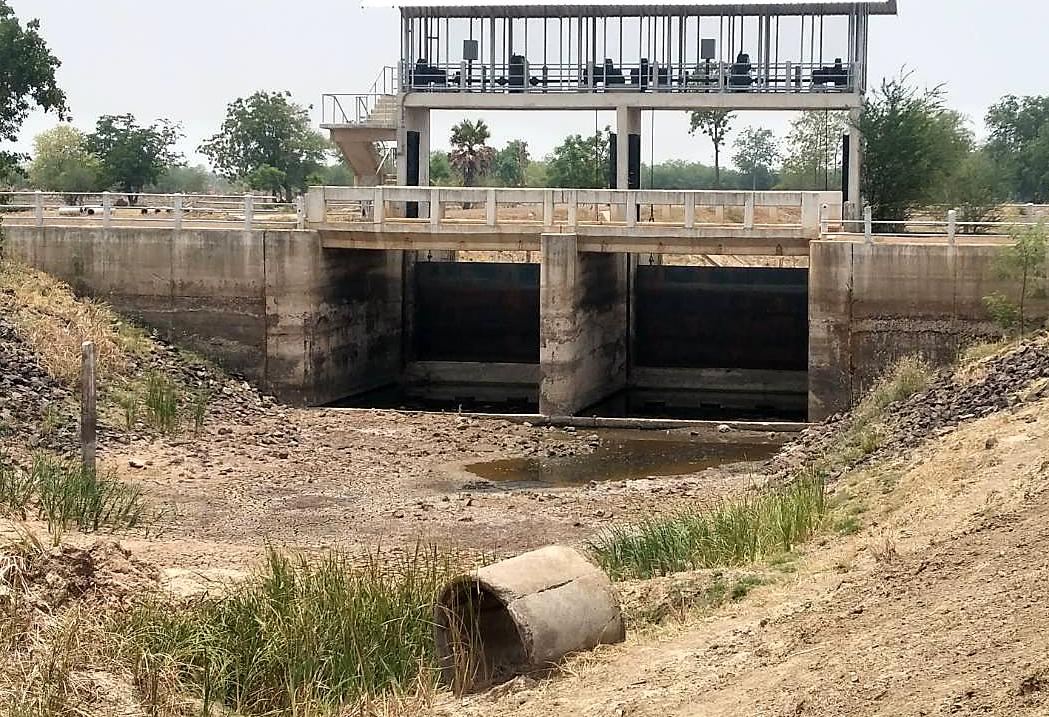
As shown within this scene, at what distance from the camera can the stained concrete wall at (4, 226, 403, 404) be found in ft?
116

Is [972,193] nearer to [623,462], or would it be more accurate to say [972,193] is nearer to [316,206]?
[316,206]

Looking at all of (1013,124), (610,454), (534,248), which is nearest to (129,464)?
(610,454)

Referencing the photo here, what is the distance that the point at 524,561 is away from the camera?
1297 centimetres

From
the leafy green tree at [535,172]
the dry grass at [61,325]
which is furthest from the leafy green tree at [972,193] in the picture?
the leafy green tree at [535,172]

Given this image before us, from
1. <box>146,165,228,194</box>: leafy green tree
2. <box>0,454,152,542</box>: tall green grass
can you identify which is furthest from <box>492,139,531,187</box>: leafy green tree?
<box>0,454,152,542</box>: tall green grass

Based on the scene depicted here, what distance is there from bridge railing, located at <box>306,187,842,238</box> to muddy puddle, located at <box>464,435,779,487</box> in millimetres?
5477

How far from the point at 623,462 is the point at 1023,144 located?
6886 cm

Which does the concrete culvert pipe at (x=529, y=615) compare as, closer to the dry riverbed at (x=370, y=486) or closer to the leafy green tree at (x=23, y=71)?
the dry riverbed at (x=370, y=486)

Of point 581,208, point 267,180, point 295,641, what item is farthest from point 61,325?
A: point 267,180

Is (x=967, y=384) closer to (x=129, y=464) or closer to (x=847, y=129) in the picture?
(x=129, y=464)

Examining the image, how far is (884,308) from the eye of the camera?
3253 centimetres

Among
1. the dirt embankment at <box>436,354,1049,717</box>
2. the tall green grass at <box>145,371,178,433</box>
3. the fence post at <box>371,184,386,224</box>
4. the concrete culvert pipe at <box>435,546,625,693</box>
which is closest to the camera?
A: the dirt embankment at <box>436,354,1049,717</box>

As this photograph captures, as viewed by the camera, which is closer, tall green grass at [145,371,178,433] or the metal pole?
tall green grass at [145,371,178,433]

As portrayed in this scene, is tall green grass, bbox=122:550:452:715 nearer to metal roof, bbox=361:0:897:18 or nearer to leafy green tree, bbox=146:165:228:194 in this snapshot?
metal roof, bbox=361:0:897:18
